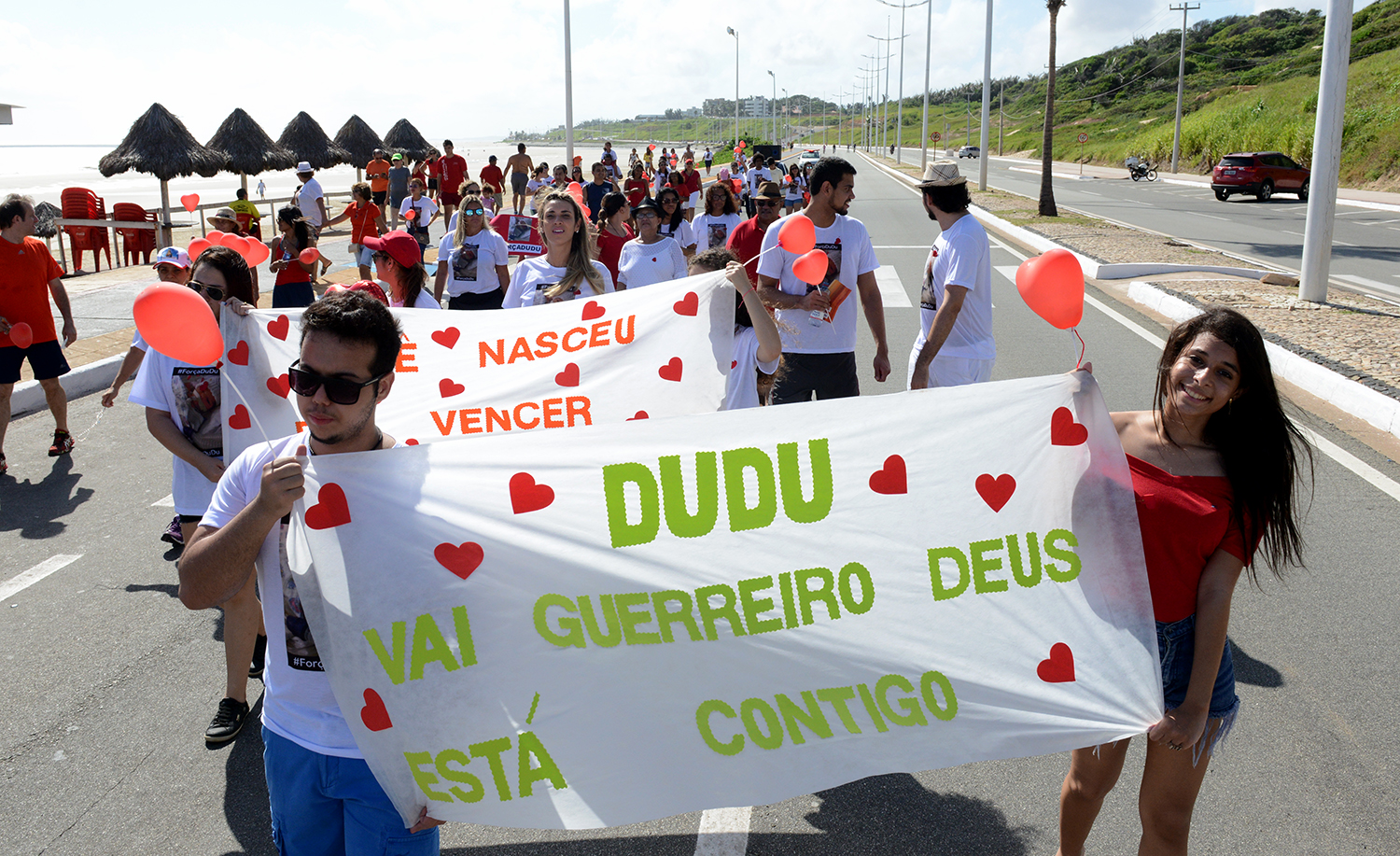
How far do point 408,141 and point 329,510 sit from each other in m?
34.1

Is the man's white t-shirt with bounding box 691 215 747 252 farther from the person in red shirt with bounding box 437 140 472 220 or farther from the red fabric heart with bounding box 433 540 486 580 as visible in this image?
the person in red shirt with bounding box 437 140 472 220

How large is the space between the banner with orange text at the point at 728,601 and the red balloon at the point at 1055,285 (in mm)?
183

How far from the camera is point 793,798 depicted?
10.9 feet

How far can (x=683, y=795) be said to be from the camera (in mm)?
2477

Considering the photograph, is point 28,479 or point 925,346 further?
point 28,479

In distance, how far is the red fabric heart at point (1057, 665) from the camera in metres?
2.56

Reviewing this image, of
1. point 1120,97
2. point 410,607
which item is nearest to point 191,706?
point 410,607

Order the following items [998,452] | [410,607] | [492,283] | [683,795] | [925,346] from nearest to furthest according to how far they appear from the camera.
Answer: [410,607], [683,795], [998,452], [925,346], [492,283]

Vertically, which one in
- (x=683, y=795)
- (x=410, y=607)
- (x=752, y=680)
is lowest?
(x=683, y=795)

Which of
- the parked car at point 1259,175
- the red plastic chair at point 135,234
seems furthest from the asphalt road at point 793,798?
the parked car at point 1259,175

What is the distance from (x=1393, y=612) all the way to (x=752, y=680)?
12.1 ft

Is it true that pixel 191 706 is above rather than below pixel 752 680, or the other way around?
below

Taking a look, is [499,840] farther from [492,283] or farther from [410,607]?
[492,283]

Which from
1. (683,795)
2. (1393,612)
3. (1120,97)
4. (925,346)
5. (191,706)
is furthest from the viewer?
(1120,97)
